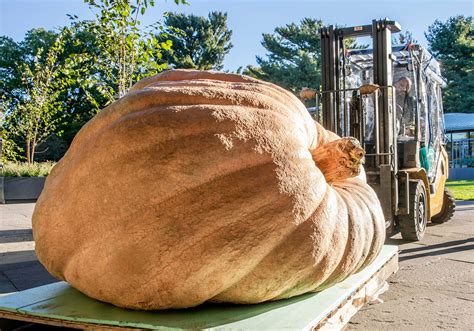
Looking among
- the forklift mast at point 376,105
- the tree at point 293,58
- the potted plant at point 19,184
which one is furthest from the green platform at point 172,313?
the tree at point 293,58

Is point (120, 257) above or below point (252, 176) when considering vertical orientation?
below

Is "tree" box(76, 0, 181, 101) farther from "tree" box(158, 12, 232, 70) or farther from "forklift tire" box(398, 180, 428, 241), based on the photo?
"tree" box(158, 12, 232, 70)

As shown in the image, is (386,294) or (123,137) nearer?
(123,137)

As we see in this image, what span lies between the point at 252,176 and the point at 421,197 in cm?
584

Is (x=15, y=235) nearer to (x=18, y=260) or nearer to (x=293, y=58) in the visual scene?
(x=18, y=260)

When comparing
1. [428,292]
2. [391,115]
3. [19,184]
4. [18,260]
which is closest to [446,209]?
[391,115]

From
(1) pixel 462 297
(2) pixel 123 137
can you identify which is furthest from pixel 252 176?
(1) pixel 462 297

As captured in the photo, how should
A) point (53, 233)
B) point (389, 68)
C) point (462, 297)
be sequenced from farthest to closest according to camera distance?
point (389, 68) → point (462, 297) → point (53, 233)

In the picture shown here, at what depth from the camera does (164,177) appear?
2.16 m

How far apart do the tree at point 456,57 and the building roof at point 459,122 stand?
17.7ft

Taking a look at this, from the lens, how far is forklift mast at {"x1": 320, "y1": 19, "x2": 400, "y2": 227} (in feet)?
22.4

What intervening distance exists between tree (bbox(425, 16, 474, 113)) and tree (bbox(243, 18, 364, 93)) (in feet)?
30.8

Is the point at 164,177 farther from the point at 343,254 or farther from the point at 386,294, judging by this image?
the point at 386,294

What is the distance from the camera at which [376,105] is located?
22.6 ft
